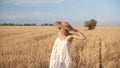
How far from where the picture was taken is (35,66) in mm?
7414

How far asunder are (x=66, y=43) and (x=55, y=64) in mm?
500

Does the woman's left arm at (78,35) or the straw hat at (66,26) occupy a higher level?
the straw hat at (66,26)

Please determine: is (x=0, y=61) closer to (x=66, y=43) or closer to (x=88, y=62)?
(x=88, y=62)

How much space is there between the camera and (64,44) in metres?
5.39

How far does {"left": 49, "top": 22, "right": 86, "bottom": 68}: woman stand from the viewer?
527 cm

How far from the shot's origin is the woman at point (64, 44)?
527 centimetres

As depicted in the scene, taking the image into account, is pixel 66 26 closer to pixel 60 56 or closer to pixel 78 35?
pixel 78 35

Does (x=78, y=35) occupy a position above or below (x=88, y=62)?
above

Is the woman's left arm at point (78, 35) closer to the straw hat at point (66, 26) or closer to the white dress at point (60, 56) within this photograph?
the straw hat at point (66, 26)

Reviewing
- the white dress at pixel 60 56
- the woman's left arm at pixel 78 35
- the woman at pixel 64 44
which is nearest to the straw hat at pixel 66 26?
the woman at pixel 64 44

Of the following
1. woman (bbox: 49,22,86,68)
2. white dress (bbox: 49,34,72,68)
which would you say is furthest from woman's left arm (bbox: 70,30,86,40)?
white dress (bbox: 49,34,72,68)

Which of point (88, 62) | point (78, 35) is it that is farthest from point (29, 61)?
point (78, 35)

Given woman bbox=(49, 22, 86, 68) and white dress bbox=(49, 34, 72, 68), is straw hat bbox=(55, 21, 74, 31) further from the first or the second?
white dress bbox=(49, 34, 72, 68)

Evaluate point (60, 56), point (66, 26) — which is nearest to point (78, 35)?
point (66, 26)
